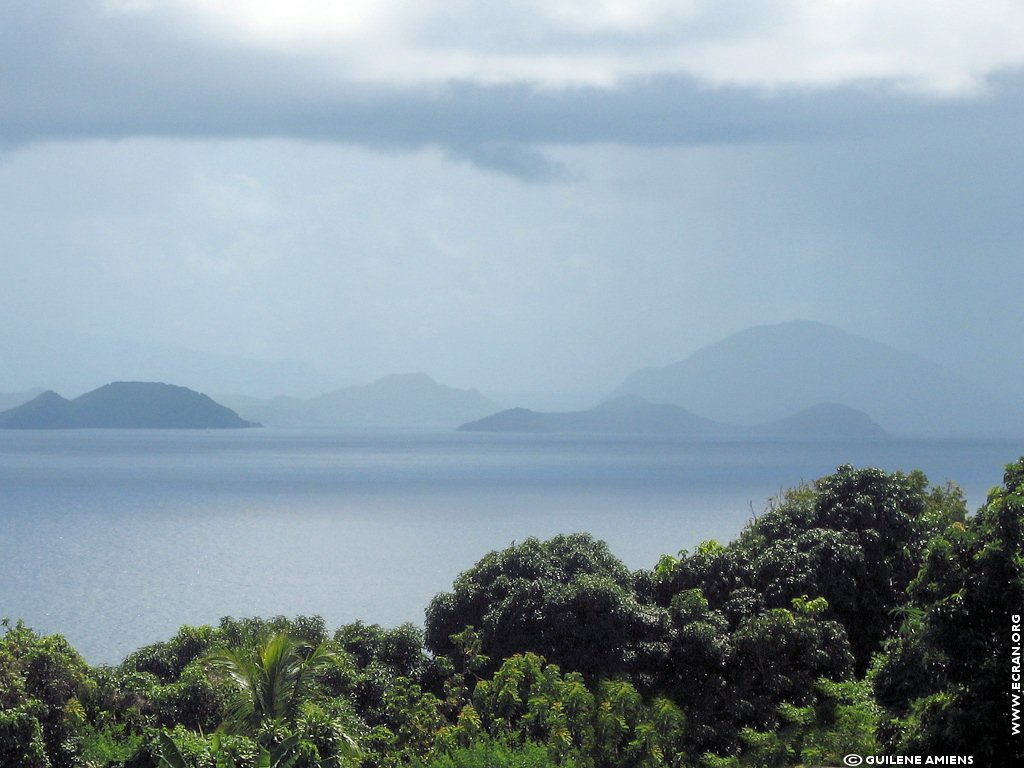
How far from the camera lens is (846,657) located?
23.7m

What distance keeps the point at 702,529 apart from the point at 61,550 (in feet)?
174

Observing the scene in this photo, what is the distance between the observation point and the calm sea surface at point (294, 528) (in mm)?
65062

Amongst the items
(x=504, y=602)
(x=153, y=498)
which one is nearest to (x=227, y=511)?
(x=153, y=498)

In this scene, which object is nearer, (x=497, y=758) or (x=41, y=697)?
(x=497, y=758)

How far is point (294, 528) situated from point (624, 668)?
84.0m

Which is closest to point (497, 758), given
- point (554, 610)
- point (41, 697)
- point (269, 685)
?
point (269, 685)

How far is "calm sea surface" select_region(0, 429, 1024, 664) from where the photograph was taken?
213ft

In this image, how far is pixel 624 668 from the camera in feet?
80.3

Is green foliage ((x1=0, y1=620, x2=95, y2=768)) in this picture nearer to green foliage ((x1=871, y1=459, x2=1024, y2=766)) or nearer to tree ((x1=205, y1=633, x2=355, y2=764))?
tree ((x1=205, y1=633, x2=355, y2=764))

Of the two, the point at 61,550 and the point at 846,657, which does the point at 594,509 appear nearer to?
the point at 61,550

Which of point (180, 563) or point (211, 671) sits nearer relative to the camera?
point (211, 671)

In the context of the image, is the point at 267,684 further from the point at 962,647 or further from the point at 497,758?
the point at 962,647

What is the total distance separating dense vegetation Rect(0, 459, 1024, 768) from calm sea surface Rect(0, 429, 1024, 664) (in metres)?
27.1

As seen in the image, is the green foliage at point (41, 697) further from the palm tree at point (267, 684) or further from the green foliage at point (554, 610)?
the green foliage at point (554, 610)
